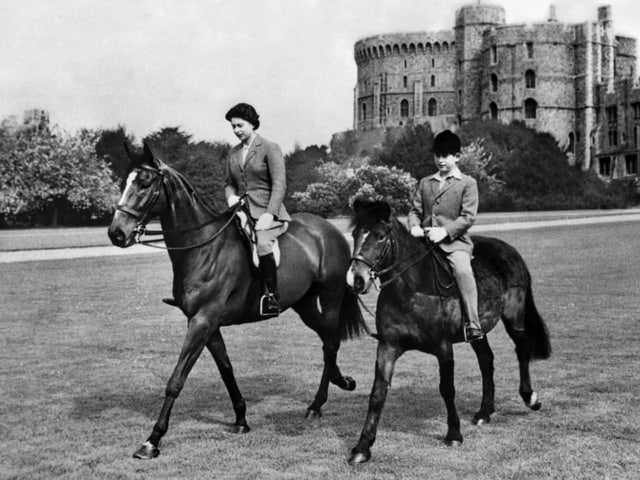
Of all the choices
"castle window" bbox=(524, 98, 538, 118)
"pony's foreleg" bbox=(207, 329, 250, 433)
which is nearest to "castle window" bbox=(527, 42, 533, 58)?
"castle window" bbox=(524, 98, 538, 118)

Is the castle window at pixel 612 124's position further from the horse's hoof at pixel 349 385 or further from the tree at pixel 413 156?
the horse's hoof at pixel 349 385

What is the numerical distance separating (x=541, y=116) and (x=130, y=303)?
7768 cm

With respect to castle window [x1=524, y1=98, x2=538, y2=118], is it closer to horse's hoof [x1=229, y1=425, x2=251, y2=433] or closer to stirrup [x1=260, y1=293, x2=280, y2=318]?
stirrup [x1=260, y1=293, x2=280, y2=318]

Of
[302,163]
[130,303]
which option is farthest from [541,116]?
[130,303]

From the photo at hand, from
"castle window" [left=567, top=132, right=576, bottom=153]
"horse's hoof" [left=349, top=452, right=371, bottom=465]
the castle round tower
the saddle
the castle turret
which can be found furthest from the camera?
the castle round tower

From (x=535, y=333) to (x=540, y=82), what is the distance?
84.5 meters

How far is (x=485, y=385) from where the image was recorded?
26.7ft

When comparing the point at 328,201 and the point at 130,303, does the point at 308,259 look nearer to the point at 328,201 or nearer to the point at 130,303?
the point at 130,303

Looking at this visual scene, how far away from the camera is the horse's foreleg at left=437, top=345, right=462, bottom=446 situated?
7.14 meters

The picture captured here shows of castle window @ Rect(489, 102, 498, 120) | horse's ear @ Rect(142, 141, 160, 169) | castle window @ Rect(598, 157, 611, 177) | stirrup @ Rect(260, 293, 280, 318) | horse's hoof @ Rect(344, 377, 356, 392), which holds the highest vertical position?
castle window @ Rect(489, 102, 498, 120)

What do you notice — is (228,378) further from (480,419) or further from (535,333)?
(535,333)

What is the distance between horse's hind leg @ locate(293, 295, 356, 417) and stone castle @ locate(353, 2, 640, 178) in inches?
2941

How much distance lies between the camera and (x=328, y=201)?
6091 cm

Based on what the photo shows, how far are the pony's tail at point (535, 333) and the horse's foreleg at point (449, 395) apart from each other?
1.64 meters
